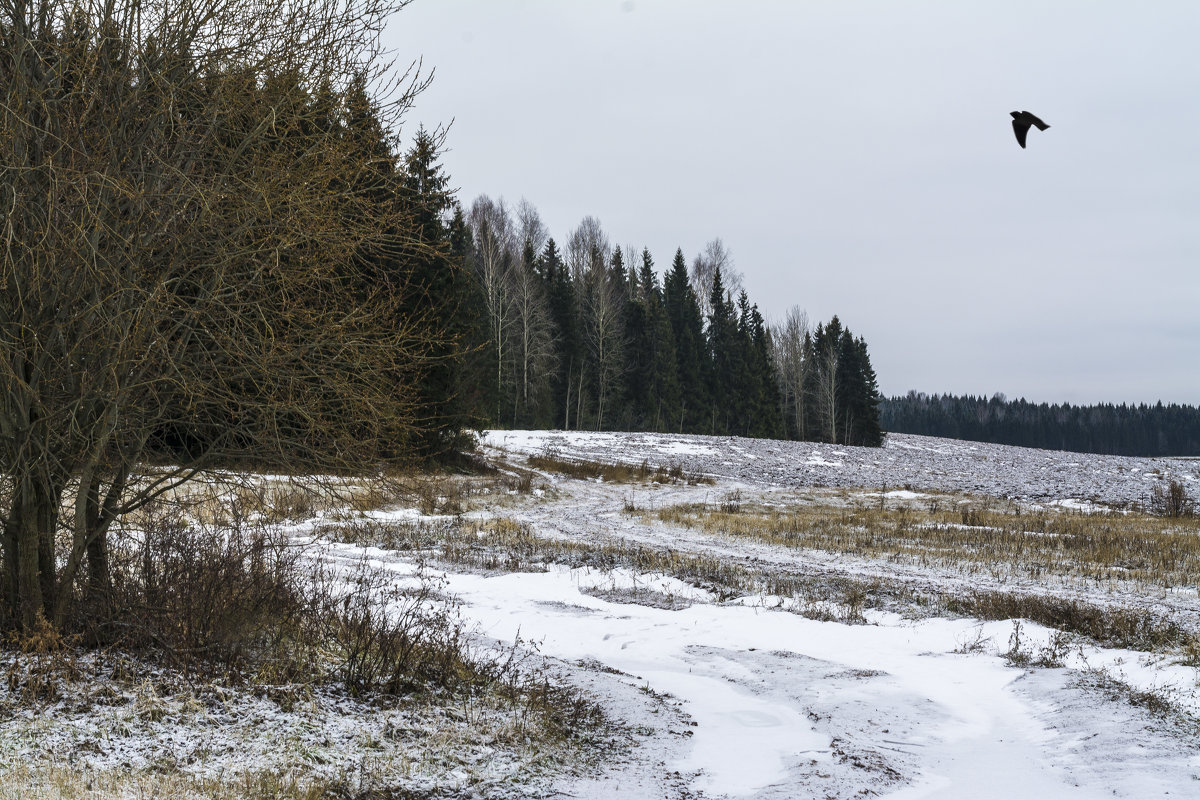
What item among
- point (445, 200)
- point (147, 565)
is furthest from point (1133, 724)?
point (147, 565)

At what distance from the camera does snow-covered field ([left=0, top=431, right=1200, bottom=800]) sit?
5016 mm

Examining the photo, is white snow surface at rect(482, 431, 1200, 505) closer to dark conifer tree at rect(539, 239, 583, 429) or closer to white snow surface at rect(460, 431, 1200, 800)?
dark conifer tree at rect(539, 239, 583, 429)

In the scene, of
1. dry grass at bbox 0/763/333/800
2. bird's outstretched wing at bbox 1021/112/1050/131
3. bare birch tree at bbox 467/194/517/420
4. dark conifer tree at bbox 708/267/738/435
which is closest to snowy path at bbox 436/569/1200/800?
dry grass at bbox 0/763/333/800

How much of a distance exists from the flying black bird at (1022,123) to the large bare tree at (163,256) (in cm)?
447

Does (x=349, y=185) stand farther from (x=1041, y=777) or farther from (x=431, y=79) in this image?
(x=1041, y=777)

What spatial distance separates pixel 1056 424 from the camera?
14288cm

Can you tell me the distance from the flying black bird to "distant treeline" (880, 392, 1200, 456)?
13480cm

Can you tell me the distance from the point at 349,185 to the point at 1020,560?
13269mm

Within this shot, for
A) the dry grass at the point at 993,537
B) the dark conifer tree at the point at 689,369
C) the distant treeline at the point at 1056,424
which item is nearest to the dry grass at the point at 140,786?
the dry grass at the point at 993,537

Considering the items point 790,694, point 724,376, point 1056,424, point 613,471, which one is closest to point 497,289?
point 613,471

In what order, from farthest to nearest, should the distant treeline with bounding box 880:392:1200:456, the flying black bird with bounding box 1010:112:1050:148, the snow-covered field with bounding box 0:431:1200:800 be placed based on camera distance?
1. the distant treeline with bounding box 880:392:1200:456
2. the flying black bird with bounding box 1010:112:1050:148
3. the snow-covered field with bounding box 0:431:1200:800

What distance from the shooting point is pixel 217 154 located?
18.9 ft

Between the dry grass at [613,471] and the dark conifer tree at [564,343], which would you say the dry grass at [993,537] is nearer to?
the dry grass at [613,471]

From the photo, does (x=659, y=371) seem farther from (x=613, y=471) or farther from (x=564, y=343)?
(x=613, y=471)
